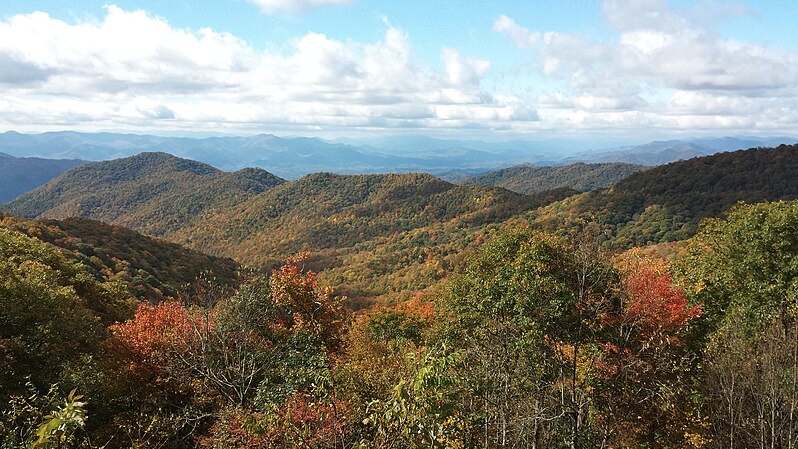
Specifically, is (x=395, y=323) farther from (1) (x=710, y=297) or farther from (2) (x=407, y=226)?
(2) (x=407, y=226)

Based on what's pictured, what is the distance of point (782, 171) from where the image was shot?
10269cm

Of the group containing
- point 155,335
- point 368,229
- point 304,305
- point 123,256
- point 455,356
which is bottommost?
point 368,229

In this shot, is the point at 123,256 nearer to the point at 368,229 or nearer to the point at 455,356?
the point at 455,356

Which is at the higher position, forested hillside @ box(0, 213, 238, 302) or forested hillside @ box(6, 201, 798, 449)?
forested hillside @ box(6, 201, 798, 449)

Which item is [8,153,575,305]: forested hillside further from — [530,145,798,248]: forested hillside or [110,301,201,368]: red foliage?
[110,301,201,368]: red foliage

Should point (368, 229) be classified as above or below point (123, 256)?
below

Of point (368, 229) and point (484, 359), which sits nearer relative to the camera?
point (484, 359)

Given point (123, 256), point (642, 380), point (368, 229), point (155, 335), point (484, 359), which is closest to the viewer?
point (484, 359)

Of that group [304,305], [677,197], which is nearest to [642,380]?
[304,305]

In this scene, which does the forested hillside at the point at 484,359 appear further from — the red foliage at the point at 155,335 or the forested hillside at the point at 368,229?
the forested hillside at the point at 368,229

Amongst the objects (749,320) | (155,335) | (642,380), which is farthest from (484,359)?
(155,335)

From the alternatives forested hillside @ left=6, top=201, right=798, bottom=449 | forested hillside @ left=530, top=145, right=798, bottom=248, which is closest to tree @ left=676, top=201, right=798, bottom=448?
forested hillside @ left=6, top=201, right=798, bottom=449

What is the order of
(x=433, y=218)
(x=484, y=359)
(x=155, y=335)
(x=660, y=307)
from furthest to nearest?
(x=433, y=218), (x=155, y=335), (x=660, y=307), (x=484, y=359)

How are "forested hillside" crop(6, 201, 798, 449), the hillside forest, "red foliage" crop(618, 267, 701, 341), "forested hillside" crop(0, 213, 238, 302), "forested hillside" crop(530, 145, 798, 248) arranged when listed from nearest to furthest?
the hillside forest → "forested hillside" crop(6, 201, 798, 449) → "red foliage" crop(618, 267, 701, 341) → "forested hillside" crop(0, 213, 238, 302) → "forested hillside" crop(530, 145, 798, 248)
